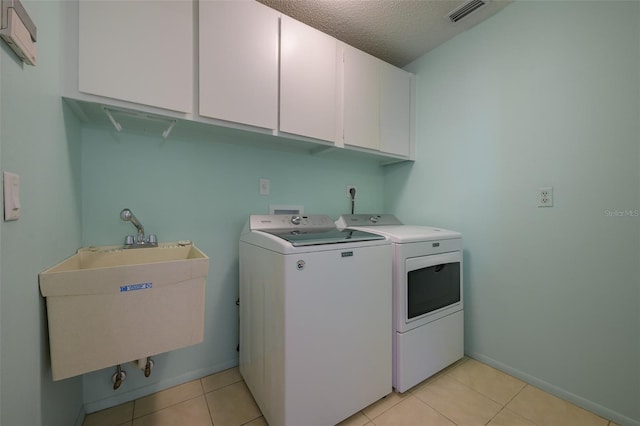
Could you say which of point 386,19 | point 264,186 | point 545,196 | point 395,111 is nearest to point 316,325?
point 264,186

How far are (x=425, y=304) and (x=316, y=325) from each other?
0.81 meters

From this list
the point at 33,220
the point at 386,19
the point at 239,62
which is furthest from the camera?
the point at 386,19

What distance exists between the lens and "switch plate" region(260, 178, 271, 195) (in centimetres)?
183

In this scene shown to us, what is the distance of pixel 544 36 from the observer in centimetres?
150

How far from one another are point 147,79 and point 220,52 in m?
0.40

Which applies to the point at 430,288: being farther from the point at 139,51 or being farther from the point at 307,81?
the point at 139,51

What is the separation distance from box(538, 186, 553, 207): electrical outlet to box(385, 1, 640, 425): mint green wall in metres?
0.03

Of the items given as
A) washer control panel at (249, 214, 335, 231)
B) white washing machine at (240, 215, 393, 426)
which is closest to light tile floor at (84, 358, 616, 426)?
white washing machine at (240, 215, 393, 426)

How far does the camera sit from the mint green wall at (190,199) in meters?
1.35

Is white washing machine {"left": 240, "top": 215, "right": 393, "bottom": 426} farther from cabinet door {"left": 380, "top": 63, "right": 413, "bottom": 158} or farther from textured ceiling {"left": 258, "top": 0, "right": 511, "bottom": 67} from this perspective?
textured ceiling {"left": 258, "top": 0, "right": 511, "bottom": 67}

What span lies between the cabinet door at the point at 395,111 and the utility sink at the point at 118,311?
1.69m

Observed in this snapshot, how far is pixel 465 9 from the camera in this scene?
5.37 feet

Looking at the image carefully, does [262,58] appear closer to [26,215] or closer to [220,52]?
[220,52]

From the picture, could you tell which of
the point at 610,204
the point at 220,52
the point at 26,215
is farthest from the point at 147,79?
the point at 610,204
